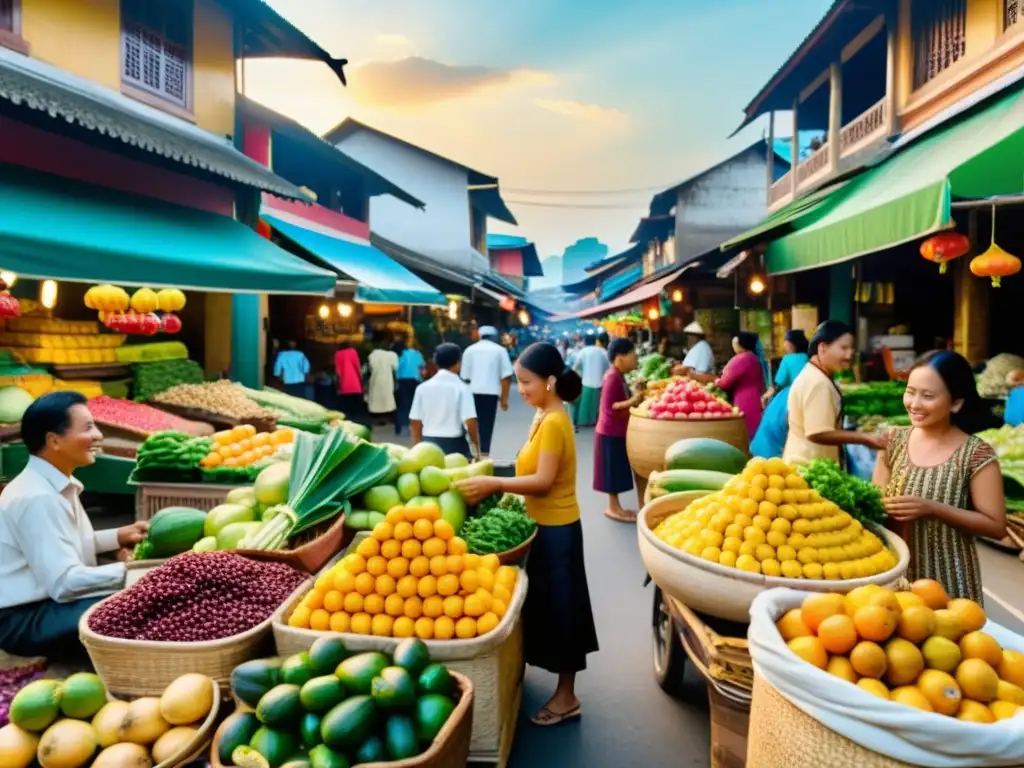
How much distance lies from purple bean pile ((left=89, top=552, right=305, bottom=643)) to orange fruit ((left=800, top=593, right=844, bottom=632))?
1.93 metres

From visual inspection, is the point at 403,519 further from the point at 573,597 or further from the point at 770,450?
the point at 770,450

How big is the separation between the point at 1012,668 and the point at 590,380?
11.1 metres

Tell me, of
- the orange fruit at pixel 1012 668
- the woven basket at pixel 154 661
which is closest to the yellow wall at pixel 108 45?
the woven basket at pixel 154 661

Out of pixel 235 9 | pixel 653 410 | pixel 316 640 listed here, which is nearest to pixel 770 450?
pixel 653 410

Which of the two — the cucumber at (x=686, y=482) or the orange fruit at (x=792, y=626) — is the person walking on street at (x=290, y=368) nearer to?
the cucumber at (x=686, y=482)

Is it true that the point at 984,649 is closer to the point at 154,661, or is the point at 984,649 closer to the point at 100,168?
the point at 154,661

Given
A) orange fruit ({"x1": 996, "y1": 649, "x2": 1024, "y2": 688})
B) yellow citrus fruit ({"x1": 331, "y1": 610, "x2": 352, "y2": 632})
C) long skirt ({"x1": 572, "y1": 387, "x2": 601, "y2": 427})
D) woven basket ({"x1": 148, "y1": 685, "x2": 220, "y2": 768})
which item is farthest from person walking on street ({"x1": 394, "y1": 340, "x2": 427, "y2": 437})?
orange fruit ({"x1": 996, "y1": 649, "x2": 1024, "y2": 688})

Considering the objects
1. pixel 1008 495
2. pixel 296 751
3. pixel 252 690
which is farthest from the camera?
pixel 1008 495

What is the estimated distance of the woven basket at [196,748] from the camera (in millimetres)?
2100

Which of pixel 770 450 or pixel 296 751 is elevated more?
pixel 770 450

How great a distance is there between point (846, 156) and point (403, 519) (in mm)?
12122

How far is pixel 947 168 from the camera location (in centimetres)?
491

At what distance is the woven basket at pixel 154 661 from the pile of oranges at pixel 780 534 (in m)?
1.72

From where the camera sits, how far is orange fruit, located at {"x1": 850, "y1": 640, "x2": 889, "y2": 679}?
1.77 meters
